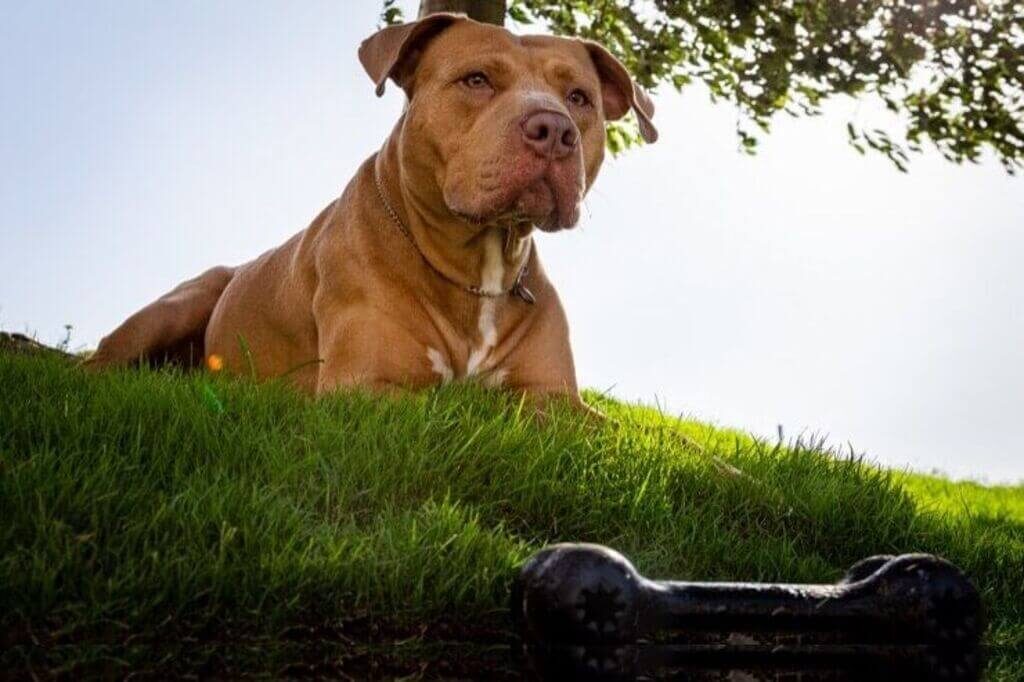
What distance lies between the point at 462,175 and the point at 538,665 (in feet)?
7.89

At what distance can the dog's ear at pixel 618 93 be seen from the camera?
524cm

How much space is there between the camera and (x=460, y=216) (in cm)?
460

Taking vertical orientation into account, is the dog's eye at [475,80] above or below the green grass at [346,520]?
above

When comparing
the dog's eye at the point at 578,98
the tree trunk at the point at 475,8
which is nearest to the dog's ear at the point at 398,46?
the dog's eye at the point at 578,98

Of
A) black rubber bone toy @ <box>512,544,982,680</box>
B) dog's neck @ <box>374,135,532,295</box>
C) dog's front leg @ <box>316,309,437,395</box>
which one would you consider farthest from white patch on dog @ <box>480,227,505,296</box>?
black rubber bone toy @ <box>512,544,982,680</box>

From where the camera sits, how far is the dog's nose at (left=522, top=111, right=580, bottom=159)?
4426 millimetres

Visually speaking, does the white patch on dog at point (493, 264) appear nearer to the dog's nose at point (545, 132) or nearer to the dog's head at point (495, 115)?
the dog's head at point (495, 115)

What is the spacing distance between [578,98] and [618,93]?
0.44 m

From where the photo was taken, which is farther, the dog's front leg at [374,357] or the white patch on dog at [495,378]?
the white patch on dog at [495,378]

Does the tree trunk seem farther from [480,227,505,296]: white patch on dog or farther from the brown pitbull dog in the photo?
[480,227,505,296]: white patch on dog

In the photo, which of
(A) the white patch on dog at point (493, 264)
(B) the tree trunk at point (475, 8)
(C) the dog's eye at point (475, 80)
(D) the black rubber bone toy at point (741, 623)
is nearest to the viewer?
(D) the black rubber bone toy at point (741, 623)

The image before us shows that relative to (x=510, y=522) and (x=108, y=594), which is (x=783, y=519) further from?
(x=108, y=594)

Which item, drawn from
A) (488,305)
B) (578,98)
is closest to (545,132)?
(578,98)

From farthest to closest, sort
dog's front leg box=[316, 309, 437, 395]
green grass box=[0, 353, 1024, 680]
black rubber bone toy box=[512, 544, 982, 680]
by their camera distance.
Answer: dog's front leg box=[316, 309, 437, 395]
green grass box=[0, 353, 1024, 680]
black rubber bone toy box=[512, 544, 982, 680]
